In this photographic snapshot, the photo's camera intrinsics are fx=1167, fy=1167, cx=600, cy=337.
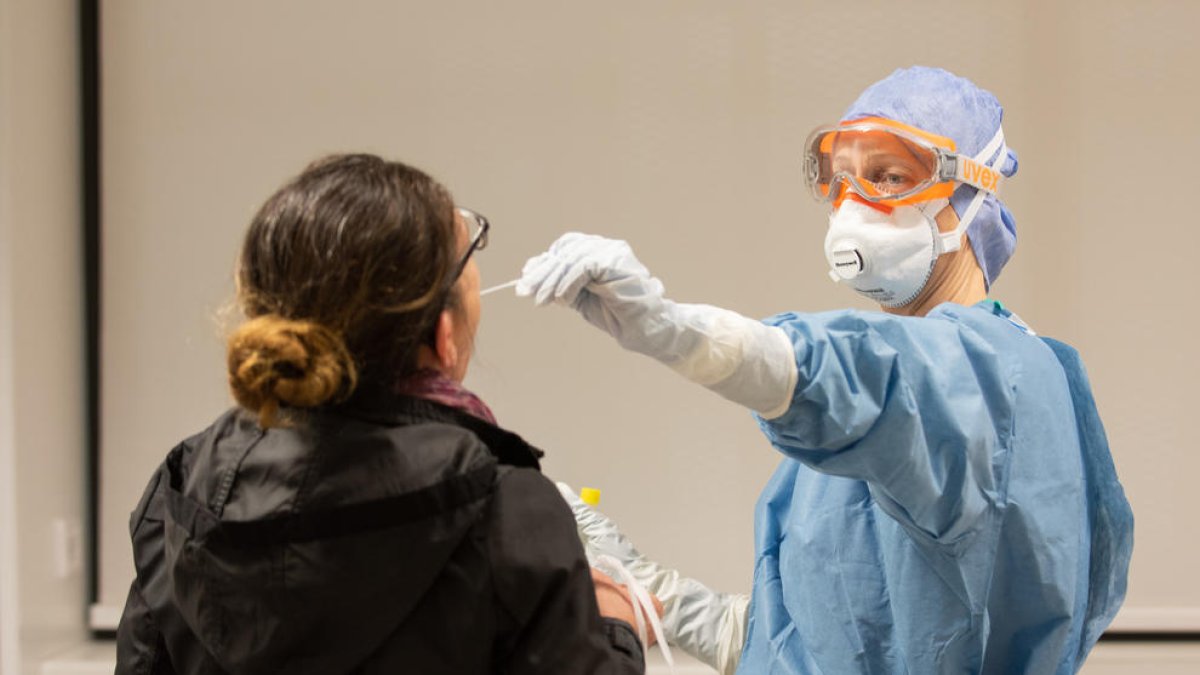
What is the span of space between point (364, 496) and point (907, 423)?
0.47 meters

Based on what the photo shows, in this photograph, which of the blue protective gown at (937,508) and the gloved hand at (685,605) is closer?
the blue protective gown at (937,508)

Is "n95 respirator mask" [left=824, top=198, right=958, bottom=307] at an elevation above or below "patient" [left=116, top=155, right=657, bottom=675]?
above

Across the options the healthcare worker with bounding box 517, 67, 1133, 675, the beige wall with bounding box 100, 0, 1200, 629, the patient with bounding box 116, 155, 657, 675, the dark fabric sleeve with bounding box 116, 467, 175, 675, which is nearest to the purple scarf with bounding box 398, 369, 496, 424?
the patient with bounding box 116, 155, 657, 675

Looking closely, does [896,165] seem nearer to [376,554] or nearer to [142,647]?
[376,554]

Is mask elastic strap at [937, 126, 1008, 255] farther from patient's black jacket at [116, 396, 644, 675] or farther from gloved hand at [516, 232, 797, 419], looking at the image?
patient's black jacket at [116, 396, 644, 675]

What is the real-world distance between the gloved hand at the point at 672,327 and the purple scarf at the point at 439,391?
125 millimetres

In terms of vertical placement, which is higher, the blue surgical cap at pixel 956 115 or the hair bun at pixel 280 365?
the blue surgical cap at pixel 956 115

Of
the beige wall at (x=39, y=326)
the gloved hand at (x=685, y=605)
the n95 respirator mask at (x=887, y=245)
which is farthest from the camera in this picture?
the beige wall at (x=39, y=326)

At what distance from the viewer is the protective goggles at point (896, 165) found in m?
1.38

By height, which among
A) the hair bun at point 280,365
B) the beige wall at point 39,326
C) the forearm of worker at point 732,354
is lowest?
the beige wall at point 39,326

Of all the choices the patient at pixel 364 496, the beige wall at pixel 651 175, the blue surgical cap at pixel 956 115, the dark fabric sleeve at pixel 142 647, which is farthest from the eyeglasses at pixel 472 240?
the beige wall at pixel 651 175

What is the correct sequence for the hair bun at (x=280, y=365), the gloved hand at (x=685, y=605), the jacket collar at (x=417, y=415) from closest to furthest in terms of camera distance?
the hair bun at (x=280, y=365)
the jacket collar at (x=417, y=415)
the gloved hand at (x=685, y=605)

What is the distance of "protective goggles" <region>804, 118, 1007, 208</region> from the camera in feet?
4.51

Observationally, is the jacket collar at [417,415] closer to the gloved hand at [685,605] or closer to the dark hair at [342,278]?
the dark hair at [342,278]
